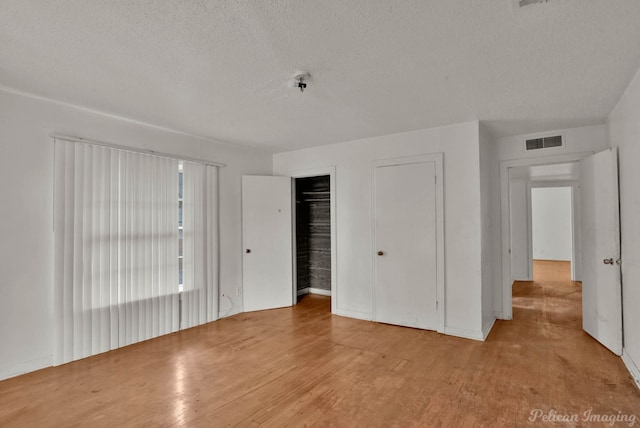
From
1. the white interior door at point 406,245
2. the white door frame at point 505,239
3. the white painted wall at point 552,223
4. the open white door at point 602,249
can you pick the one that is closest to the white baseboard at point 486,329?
the white door frame at point 505,239

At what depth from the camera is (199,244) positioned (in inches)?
169

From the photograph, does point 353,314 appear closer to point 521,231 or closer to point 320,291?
point 320,291

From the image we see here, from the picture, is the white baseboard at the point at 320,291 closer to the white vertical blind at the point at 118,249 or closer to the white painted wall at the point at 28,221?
the white vertical blind at the point at 118,249

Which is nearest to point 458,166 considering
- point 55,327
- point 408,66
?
point 408,66

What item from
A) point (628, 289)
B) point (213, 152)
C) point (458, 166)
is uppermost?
point (213, 152)

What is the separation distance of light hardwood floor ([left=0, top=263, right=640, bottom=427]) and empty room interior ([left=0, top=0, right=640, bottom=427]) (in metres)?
0.02

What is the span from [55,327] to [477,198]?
457 centimetres

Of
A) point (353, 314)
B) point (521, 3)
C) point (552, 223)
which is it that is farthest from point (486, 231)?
point (552, 223)

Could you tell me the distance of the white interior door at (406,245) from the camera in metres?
4.01

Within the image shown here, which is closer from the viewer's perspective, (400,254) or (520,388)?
(520,388)

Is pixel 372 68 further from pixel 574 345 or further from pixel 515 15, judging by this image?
pixel 574 345

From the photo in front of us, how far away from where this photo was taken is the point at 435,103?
3152mm

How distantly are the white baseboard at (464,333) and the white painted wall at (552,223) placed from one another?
7123 millimetres

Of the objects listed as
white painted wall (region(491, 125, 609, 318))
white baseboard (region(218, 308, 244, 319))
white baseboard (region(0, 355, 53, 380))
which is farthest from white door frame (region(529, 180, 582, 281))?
white baseboard (region(0, 355, 53, 380))
